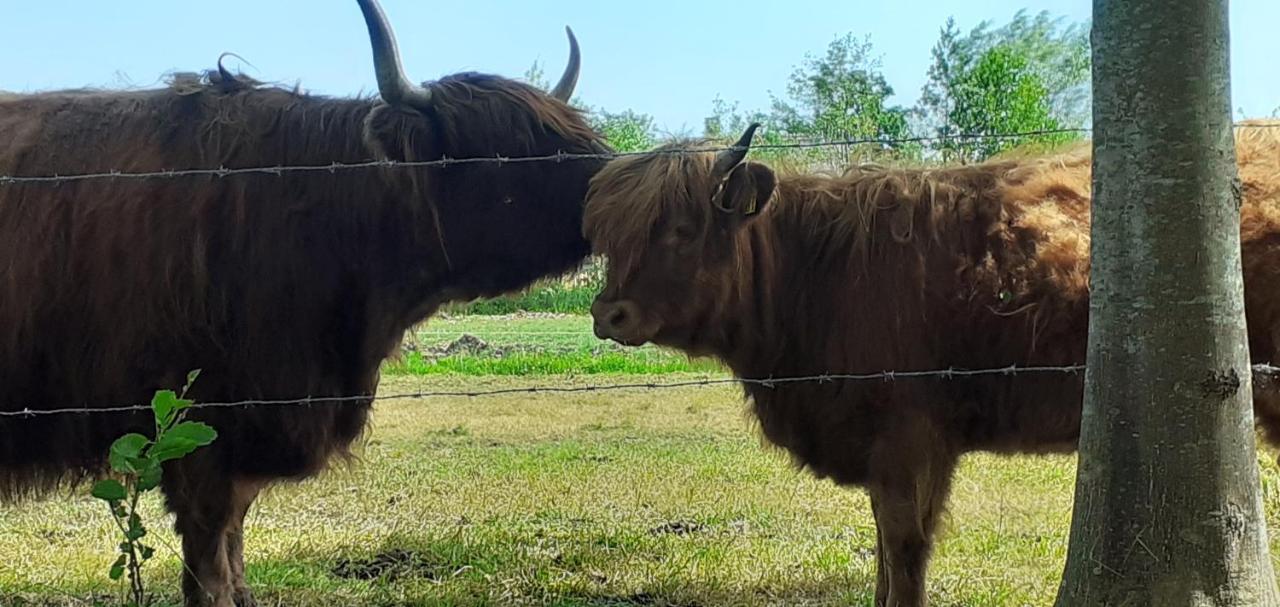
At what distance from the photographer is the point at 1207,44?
2.57 metres

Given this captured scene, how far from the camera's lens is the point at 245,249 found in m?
3.84

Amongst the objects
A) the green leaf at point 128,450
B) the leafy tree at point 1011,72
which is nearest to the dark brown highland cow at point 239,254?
the green leaf at point 128,450

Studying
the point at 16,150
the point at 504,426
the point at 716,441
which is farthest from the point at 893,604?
the point at 504,426

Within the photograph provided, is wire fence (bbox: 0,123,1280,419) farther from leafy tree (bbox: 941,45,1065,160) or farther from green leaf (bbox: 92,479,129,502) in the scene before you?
leafy tree (bbox: 941,45,1065,160)

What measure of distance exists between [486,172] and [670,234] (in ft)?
2.30

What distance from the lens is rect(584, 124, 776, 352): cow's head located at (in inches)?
153

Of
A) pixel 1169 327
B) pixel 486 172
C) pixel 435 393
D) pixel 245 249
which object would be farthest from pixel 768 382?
pixel 245 249

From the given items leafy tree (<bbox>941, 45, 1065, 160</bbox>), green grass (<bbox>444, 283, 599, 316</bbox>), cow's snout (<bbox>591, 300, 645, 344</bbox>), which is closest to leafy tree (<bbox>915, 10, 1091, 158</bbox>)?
leafy tree (<bbox>941, 45, 1065, 160</bbox>)

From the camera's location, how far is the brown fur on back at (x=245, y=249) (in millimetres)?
3768

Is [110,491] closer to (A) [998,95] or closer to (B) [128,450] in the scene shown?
(B) [128,450]

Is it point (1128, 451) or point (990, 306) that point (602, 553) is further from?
point (1128, 451)

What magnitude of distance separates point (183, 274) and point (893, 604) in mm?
2587

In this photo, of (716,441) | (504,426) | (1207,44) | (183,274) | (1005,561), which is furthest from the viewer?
(504,426)

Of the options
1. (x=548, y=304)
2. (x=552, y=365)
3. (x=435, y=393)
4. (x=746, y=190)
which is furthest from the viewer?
(x=548, y=304)
